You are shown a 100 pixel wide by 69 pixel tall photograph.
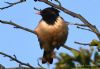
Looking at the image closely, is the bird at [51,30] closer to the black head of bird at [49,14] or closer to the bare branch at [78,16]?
the black head of bird at [49,14]

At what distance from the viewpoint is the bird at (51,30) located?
232 inches

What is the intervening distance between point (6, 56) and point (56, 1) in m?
1.84

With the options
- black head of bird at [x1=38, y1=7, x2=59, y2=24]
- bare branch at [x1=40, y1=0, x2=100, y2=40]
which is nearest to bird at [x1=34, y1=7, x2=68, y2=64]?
black head of bird at [x1=38, y1=7, x2=59, y2=24]

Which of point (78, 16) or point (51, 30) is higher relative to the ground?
point (78, 16)

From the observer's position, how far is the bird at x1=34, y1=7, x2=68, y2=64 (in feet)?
19.4

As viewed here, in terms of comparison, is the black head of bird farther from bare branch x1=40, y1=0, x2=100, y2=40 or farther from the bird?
bare branch x1=40, y1=0, x2=100, y2=40

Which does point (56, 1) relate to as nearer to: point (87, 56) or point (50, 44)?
point (50, 44)

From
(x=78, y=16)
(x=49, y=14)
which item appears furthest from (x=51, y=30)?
(x=78, y=16)

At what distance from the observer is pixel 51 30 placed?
5.95 metres

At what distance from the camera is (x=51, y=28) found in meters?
5.97

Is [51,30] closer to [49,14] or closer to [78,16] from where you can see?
[49,14]

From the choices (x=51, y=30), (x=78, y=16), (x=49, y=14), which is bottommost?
(x=51, y=30)

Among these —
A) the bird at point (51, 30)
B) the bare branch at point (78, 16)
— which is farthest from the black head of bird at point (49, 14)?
the bare branch at point (78, 16)

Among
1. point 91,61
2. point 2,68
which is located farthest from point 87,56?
point 2,68
